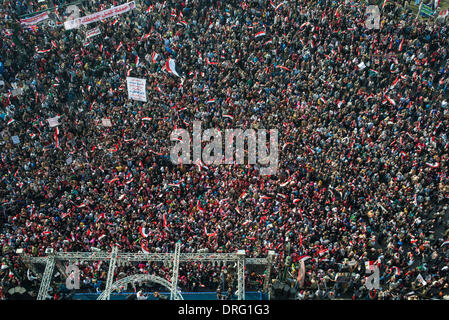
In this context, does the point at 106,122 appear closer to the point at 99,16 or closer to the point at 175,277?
the point at 99,16

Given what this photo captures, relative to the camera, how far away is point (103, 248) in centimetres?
2469

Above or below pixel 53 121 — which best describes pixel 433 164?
below

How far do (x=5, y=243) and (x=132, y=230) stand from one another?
684 cm

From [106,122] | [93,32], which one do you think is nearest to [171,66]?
[106,122]

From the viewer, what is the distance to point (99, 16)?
36125mm

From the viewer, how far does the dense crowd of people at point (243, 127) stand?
78.7ft

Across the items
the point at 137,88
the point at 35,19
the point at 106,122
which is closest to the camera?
the point at 106,122

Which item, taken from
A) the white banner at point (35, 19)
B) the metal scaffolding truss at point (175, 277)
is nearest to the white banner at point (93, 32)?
the white banner at point (35, 19)

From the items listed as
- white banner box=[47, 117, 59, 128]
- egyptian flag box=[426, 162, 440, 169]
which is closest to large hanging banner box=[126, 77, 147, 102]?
white banner box=[47, 117, 59, 128]

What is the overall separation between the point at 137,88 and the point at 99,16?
8.50 m

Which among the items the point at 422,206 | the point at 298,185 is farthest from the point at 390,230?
the point at 298,185

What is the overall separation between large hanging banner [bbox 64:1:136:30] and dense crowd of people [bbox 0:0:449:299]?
36.4 inches

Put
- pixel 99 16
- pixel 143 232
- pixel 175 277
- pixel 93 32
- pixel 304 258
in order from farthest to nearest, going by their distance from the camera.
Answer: pixel 99 16
pixel 93 32
pixel 143 232
pixel 304 258
pixel 175 277

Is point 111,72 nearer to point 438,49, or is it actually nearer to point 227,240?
point 227,240
